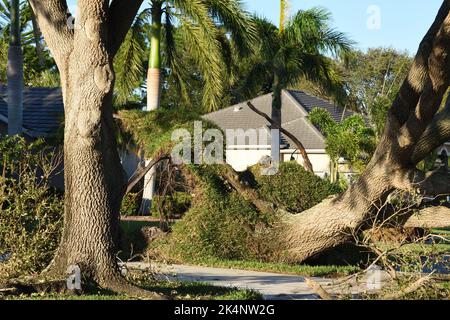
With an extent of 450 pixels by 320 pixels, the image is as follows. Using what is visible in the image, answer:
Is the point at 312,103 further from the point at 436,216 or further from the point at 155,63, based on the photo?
the point at 436,216

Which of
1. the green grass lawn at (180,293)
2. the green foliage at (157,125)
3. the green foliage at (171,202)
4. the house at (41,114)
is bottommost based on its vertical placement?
the green grass lawn at (180,293)

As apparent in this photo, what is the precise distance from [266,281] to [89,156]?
393 cm

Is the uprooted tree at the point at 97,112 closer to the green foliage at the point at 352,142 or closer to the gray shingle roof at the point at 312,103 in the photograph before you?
the green foliage at the point at 352,142

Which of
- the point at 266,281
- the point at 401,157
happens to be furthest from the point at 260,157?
the point at 266,281

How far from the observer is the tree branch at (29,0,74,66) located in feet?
36.7

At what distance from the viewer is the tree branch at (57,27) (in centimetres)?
1120

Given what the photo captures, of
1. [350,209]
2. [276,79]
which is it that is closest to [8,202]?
[350,209]

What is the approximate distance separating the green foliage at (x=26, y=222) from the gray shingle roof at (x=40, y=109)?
16.5 m

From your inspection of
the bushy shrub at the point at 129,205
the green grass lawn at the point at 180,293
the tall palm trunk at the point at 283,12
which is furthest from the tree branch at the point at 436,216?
the bushy shrub at the point at 129,205

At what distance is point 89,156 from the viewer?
1077 cm

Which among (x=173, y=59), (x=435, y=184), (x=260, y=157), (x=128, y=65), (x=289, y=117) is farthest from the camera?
(x=289, y=117)

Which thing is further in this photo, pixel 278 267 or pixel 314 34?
pixel 314 34

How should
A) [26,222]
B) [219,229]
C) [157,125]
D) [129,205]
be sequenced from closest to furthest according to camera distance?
[26,222]
[219,229]
[157,125]
[129,205]
